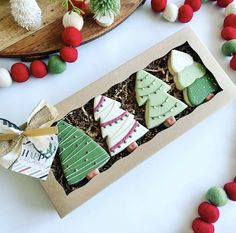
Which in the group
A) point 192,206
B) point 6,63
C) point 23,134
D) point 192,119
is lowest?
point 192,206

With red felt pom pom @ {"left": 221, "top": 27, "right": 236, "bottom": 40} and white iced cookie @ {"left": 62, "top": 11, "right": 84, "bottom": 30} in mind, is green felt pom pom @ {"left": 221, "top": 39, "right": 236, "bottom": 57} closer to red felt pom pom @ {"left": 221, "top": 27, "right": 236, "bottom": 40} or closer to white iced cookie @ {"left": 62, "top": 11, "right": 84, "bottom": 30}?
red felt pom pom @ {"left": 221, "top": 27, "right": 236, "bottom": 40}

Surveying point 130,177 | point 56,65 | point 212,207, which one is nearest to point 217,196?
point 212,207

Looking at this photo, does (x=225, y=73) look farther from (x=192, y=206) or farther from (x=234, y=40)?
(x=192, y=206)

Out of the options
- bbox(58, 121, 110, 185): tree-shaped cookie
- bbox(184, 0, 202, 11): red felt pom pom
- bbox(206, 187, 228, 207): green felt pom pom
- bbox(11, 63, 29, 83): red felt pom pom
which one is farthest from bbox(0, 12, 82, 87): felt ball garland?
bbox(206, 187, 228, 207): green felt pom pom

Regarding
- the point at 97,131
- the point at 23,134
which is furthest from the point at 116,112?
the point at 23,134

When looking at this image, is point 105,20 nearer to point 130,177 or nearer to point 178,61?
point 178,61

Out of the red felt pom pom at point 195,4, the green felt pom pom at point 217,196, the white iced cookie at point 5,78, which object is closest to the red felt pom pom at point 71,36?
the white iced cookie at point 5,78
